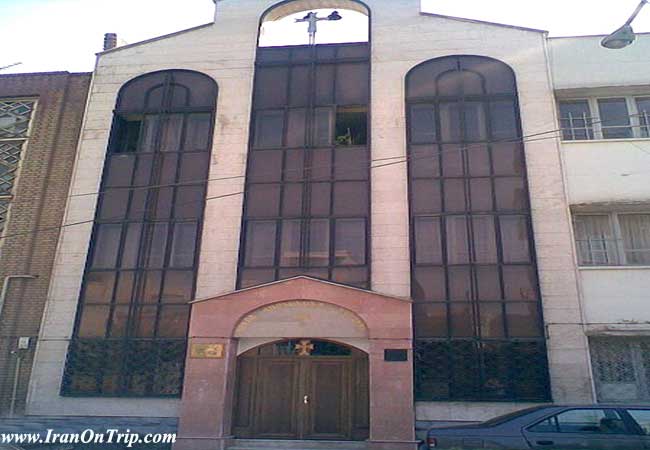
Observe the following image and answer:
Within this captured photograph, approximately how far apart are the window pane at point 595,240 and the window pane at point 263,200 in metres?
8.37

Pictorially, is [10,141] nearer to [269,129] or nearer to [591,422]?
[269,129]

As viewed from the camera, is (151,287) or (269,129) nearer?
(151,287)

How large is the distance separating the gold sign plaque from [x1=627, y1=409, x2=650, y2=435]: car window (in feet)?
29.5

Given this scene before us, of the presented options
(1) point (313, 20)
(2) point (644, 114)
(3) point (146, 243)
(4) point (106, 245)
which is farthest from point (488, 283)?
(4) point (106, 245)

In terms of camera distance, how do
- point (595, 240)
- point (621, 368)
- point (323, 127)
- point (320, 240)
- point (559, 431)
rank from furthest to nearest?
point (323, 127) < point (320, 240) < point (595, 240) < point (621, 368) < point (559, 431)

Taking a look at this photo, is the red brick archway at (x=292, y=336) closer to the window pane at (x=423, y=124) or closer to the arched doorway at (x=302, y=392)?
the arched doorway at (x=302, y=392)

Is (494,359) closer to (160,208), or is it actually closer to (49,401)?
(160,208)

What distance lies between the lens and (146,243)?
15.1 metres

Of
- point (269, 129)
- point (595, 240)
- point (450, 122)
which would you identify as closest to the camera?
point (595, 240)

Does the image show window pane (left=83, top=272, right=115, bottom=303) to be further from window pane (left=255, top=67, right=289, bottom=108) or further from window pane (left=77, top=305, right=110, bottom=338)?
window pane (left=255, top=67, right=289, bottom=108)

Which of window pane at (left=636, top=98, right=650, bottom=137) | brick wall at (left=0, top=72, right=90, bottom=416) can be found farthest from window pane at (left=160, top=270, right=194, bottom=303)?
window pane at (left=636, top=98, right=650, bottom=137)

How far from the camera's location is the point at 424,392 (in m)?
13.1

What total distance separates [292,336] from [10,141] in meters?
11.6

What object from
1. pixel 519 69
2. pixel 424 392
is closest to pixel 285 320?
pixel 424 392
